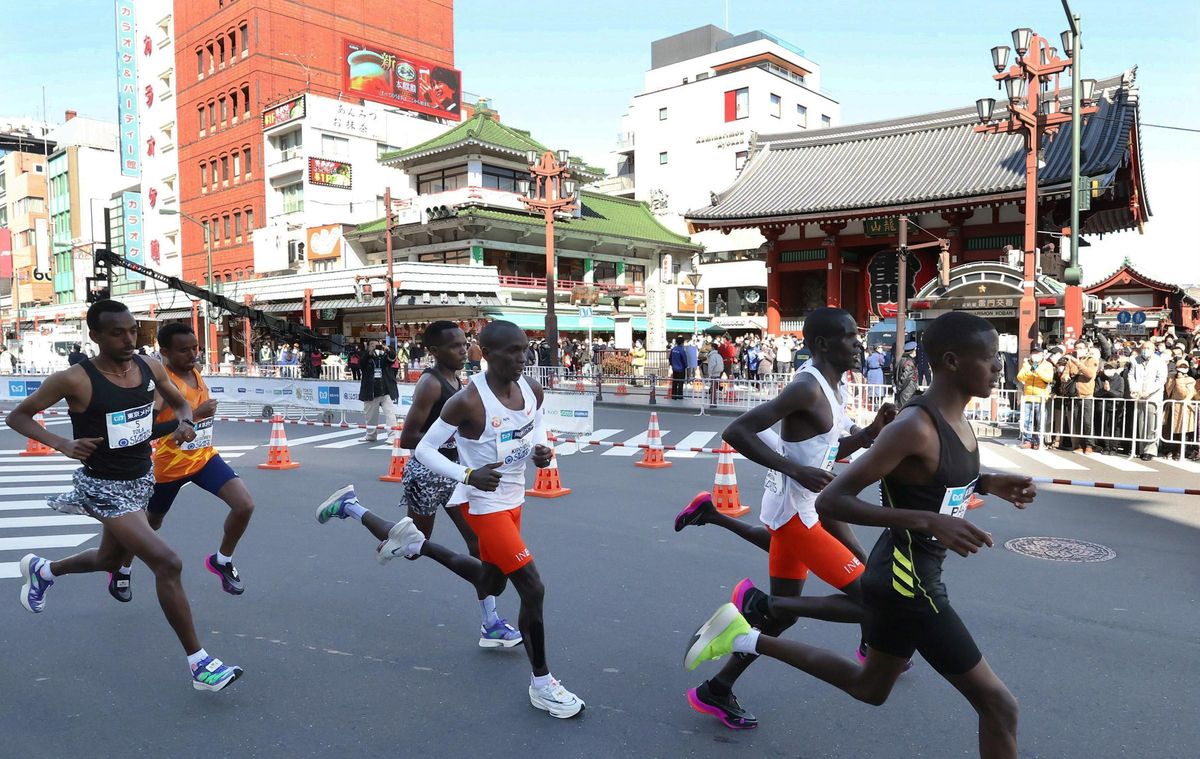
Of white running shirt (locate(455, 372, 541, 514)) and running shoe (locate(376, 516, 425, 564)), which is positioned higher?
white running shirt (locate(455, 372, 541, 514))

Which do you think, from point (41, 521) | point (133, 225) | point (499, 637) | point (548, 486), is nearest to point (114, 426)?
point (499, 637)

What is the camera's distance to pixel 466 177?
140ft

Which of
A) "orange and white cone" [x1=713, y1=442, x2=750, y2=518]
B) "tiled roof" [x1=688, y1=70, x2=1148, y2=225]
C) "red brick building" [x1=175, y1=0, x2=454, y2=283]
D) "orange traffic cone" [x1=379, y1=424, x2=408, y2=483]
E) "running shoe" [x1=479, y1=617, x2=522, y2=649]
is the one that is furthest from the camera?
"red brick building" [x1=175, y1=0, x2=454, y2=283]

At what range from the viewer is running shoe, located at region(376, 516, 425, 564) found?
455 cm

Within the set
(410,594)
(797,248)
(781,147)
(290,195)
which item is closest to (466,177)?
(290,195)

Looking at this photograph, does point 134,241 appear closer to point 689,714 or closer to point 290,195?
point 290,195

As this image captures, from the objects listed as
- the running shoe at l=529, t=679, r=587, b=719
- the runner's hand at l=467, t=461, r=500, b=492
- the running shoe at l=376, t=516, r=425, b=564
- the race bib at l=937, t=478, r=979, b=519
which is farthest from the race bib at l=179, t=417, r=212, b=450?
the race bib at l=937, t=478, r=979, b=519

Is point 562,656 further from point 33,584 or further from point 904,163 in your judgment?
point 904,163

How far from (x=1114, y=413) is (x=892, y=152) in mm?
23186

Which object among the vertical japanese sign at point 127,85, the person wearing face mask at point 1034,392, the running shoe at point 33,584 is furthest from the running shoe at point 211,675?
the vertical japanese sign at point 127,85

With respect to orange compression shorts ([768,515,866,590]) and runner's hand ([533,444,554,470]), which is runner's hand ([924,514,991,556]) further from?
runner's hand ([533,444,554,470])

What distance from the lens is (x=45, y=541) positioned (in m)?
7.50

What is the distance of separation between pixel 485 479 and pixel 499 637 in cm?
147

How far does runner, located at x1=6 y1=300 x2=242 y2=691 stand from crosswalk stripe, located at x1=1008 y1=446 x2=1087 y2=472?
11449 millimetres
